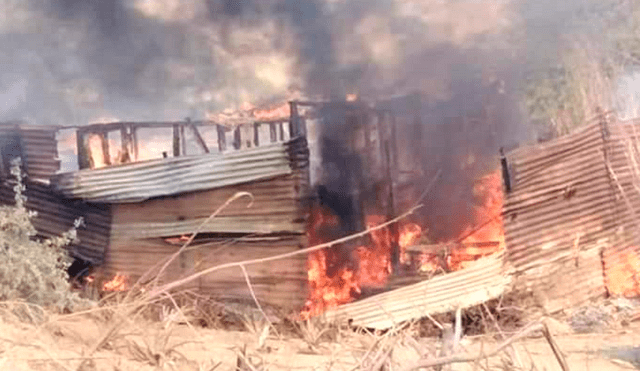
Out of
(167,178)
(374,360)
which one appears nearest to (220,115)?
(167,178)

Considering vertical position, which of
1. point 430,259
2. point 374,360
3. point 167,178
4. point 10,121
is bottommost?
point 374,360

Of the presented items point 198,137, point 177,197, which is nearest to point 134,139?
point 198,137

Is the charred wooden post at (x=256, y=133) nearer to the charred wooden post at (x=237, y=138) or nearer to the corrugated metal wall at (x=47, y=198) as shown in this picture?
the charred wooden post at (x=237, y=138)

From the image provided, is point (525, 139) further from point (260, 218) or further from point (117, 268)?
point (117, 268)

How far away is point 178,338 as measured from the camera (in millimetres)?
8633

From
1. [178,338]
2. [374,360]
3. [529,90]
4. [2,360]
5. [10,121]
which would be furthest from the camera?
[529,90]

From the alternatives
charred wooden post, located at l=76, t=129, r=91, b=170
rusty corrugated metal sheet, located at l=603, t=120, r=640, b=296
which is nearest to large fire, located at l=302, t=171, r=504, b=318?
rusty corrugated metal sheet, located at l=603, t=120, r=640, b=296

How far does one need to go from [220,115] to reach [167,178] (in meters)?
1.20

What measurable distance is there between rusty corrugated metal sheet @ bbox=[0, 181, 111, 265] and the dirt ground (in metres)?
2.33

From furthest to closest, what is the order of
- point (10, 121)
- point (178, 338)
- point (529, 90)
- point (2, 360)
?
1. point (529, 90)
2. point (10, 121)
3. point (178, 338)
4. point (2, 360)

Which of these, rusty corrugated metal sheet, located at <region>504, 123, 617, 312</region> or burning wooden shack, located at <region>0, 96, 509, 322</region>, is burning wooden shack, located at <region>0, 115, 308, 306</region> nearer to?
burning wooden shack, located at <region>0, 96, 509, 322</region>

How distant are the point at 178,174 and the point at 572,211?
573 cm

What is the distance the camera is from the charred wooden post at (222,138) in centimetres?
1145

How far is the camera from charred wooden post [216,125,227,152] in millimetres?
11445
